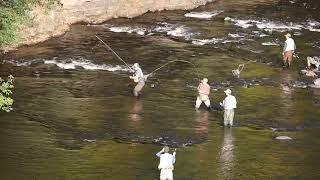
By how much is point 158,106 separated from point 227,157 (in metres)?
6.19

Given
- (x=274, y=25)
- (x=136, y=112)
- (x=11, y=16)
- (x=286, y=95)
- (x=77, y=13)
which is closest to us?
(x=136, y=112)

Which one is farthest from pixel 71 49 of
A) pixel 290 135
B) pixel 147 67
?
pixel 290 135

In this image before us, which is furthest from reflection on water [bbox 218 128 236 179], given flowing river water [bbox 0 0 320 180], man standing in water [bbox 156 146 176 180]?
man standing in water [bbox 156 146 176 180]

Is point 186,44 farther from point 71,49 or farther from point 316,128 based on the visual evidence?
point 316,128

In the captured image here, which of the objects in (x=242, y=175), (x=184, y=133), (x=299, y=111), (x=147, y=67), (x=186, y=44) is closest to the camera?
(x=242, y=175)

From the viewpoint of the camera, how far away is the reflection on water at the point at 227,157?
746 inches

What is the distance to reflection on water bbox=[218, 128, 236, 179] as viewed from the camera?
1895 cm

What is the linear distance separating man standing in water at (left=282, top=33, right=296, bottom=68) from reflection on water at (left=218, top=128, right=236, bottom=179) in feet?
36.5

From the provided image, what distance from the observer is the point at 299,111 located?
25.9 meters

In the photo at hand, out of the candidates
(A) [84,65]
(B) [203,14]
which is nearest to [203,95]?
(A) [84,65]

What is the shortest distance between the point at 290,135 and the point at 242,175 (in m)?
4.63

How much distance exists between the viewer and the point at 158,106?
25.9 meters

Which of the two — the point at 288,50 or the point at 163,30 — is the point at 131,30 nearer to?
the point at 163,30

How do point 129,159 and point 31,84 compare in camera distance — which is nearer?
point 129,159
